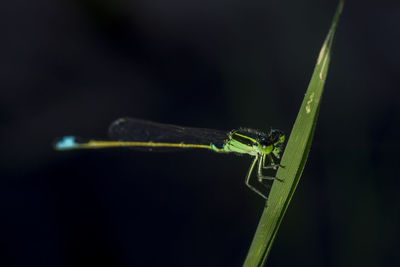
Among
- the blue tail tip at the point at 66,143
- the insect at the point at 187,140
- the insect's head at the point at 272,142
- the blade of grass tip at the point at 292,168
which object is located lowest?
the blade of grass tip at the point at 292,168

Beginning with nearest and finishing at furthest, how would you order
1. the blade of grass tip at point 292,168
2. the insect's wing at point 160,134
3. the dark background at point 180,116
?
the blade of grass tip at point 292,168 → the insect's wing at point 160,134 → the dark background at point 180,116

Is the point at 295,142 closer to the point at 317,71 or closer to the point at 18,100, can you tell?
the point at 317,71

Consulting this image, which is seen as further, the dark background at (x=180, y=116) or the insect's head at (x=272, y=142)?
the dark background at (x=180, y=116)

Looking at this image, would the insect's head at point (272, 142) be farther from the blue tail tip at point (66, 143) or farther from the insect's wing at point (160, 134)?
the blue tail tip at point (66, 143)

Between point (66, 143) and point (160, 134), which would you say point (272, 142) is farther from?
point (66, 143)

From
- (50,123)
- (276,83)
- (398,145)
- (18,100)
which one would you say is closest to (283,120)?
(276,83)

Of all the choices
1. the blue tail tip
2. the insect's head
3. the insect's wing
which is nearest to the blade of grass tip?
the insect's head

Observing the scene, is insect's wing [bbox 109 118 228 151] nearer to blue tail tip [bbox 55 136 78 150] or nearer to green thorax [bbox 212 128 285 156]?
green thorax [bbox 212 128 285 156]

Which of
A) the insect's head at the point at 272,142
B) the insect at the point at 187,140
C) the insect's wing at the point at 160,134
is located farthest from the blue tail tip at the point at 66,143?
the insect's head at the point at 272,142

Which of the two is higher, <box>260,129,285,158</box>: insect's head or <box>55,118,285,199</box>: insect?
<box>55,118,285,199</box>: insect
